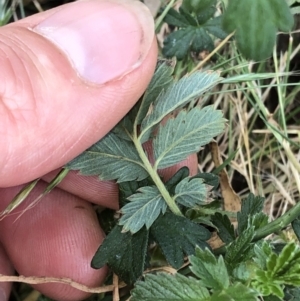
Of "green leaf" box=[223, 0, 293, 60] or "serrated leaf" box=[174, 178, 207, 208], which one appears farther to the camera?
"serrated leaf" box=[174, 178, 207, 208]

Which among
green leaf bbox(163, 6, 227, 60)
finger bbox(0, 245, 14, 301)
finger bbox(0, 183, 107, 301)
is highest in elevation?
green leaf bbox(163, 6, 227, 60)

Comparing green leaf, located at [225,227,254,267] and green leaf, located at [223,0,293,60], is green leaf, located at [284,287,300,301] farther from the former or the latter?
green leaf, located at [223,0,293,60]

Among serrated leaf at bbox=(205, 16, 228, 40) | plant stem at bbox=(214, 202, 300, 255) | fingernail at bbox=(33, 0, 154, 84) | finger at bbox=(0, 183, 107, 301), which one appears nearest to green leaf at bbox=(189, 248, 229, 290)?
plant stem at bbox=(214, 202, 300, 255)

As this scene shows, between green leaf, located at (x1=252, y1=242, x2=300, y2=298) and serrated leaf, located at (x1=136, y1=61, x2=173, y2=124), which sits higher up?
serrated leaf, located at (x1=136, y1=61, x2=173, y2=124)

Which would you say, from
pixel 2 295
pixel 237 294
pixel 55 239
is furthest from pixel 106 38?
pixel 2 295

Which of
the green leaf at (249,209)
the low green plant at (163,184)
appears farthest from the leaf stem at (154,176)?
the green leaf at (249,209)

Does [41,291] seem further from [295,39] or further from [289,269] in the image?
[295,39]

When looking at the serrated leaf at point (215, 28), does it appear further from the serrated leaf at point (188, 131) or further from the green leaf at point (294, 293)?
the green leaf at point (294, 293)
